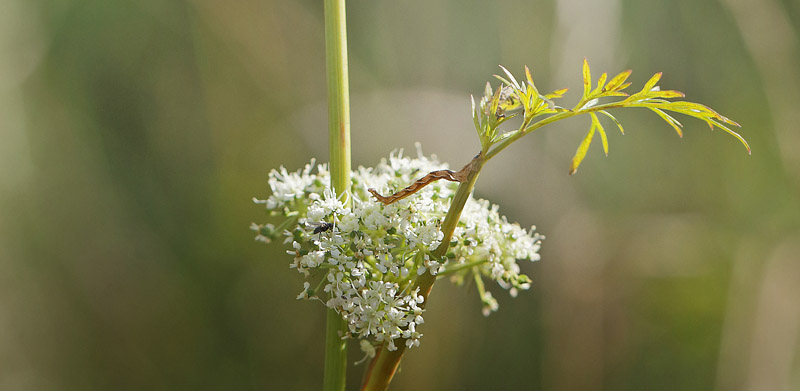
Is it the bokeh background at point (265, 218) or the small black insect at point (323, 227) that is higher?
the bokeh background at point (265, 218)

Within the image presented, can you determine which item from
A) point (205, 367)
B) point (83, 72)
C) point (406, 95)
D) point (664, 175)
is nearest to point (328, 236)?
point (406, 95)

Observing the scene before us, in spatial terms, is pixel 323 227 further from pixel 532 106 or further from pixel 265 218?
pixel 265 218

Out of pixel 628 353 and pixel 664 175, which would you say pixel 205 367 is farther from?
pixel 664 175

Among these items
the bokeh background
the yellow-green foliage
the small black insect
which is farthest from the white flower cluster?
the bokeh background

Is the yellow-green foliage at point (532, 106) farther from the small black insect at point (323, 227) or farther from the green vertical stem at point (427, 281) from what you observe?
the small black insect at point (323, 227)

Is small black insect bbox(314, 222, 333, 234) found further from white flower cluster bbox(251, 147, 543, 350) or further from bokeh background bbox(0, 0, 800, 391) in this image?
bokeh background bbox(0, 0, 800, 391)

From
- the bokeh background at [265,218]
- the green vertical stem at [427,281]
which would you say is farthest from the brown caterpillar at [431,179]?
the bokeh background at [265,218]
